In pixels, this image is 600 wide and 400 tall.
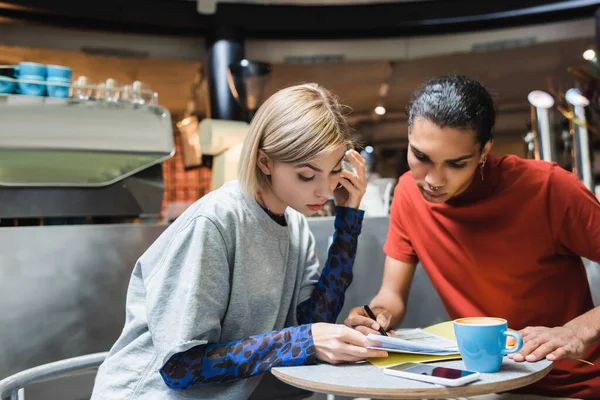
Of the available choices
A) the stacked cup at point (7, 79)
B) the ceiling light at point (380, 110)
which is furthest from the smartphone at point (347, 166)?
the ceiling light at point (380, 110)

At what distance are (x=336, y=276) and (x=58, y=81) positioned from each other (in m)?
1.15

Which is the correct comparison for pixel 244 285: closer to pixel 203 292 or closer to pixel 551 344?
pixel 203 292

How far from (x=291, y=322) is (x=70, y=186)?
996mm

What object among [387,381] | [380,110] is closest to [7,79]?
[387,381]

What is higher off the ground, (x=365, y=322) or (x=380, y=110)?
(x=380, y=110)

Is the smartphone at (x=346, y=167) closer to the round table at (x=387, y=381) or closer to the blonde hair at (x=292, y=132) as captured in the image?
the blonde hair at (x=292, y=132)

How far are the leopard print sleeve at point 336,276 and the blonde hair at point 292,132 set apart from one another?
0.71 ft

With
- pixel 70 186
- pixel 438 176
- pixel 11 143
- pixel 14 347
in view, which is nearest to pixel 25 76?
pixel 11 143

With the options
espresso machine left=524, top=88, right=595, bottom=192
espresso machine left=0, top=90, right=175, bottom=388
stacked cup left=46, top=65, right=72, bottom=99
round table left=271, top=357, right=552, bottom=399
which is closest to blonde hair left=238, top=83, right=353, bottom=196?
round table left=271, top=357, right=552, bottom=399

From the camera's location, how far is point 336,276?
133 centimetres

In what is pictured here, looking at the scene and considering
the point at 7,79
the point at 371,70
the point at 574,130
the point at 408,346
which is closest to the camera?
the point at 408,346

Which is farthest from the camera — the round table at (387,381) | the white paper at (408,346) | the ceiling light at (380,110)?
the ceiling light at (380,110)

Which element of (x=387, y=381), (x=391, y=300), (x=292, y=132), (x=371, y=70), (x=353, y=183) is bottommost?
(x=391, y=300)

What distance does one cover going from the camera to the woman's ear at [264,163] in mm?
1178
